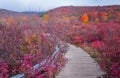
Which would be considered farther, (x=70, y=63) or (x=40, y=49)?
(x=70, y=63)

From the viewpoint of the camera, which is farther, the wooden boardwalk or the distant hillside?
the distant hillside

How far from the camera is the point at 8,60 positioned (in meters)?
13.8

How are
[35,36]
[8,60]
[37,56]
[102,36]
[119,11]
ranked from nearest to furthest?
[8,60] < [37,56] < [35,36] < [102,36] < [119,11]

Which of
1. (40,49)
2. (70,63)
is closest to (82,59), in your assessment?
(70,63)

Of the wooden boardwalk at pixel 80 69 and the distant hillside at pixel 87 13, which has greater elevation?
the distant hillside at pixel 87 13

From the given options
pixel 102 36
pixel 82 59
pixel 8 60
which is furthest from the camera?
pixel 102 36

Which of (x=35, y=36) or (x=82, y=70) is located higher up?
(x=35, y=36)

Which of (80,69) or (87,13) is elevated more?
(87,13)

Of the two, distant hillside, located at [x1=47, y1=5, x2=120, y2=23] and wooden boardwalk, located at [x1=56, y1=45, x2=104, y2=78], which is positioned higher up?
distant hillside, located at [x1=47, y1=5, x2=120, y2=23]

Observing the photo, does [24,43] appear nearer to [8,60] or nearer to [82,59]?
[8,60]

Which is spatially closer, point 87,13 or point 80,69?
point 80,69

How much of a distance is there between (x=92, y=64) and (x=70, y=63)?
3.15 ft

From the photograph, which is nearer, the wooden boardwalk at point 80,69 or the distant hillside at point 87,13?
the wooden boardwalk at point 80,69

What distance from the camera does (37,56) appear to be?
50.1ft
